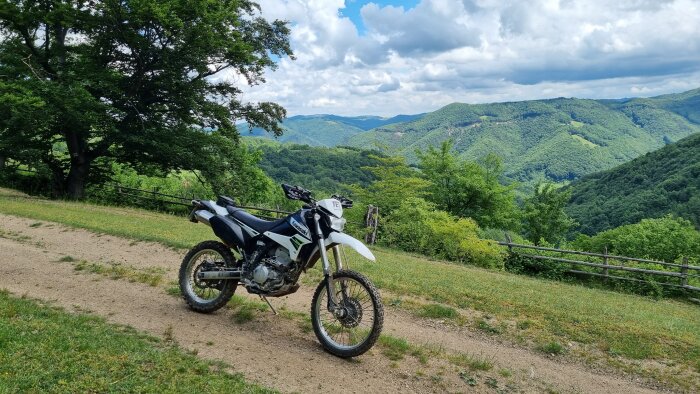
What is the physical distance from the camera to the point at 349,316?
514 cm

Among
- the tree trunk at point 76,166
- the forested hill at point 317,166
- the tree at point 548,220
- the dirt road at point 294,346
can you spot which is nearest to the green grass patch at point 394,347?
the dirt road at point 294,346

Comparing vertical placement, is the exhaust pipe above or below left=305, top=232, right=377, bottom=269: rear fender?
below

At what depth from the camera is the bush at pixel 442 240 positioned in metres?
21.2

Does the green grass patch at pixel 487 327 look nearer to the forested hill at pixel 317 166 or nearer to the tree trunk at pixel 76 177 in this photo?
the tree trunk at pixel 76 177

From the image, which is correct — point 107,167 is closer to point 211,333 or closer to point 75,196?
point 75,196

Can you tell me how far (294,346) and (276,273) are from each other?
0.83m

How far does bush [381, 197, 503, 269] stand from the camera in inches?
835

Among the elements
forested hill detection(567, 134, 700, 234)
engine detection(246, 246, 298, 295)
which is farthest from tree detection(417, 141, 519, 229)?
forested hill detection(567, 134, 700, 234)

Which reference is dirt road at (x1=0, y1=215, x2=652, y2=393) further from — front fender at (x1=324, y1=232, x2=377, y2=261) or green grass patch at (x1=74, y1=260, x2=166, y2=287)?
front fender at (x1=324, y1=232, x2=377, y2=261)

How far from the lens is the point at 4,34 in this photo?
23938 millimetres

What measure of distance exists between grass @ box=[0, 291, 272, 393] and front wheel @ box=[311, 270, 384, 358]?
120cm

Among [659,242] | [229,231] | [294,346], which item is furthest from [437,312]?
[659,242]

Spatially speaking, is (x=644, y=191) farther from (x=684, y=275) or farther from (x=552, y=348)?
(x=552, y=348)

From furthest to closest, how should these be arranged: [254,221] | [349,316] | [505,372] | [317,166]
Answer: [317,166], [254,221], [505,372], [349,316]
